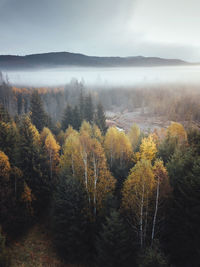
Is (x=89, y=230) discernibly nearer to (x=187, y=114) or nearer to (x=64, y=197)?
(x=64, y=197)

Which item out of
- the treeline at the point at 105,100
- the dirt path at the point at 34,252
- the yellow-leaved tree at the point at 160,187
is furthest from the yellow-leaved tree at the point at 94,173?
the treeline at the point at 105,100

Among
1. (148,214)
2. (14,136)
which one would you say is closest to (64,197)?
(148,214)

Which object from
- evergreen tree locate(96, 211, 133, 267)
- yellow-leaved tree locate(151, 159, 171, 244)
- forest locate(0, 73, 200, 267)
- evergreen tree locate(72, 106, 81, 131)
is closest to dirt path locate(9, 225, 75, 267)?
forest locate(0, 73, 200, 267)

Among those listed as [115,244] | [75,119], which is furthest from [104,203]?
[75,119]

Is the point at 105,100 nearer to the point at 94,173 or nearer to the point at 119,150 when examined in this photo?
the point at 119,150

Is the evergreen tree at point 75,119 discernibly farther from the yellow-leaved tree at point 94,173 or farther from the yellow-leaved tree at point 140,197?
the yellow-leaved tree at point 140,197

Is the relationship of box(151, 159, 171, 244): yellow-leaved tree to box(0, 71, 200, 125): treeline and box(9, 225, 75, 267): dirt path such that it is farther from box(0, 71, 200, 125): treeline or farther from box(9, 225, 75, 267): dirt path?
box(0, 71, 200, 125): treeline
